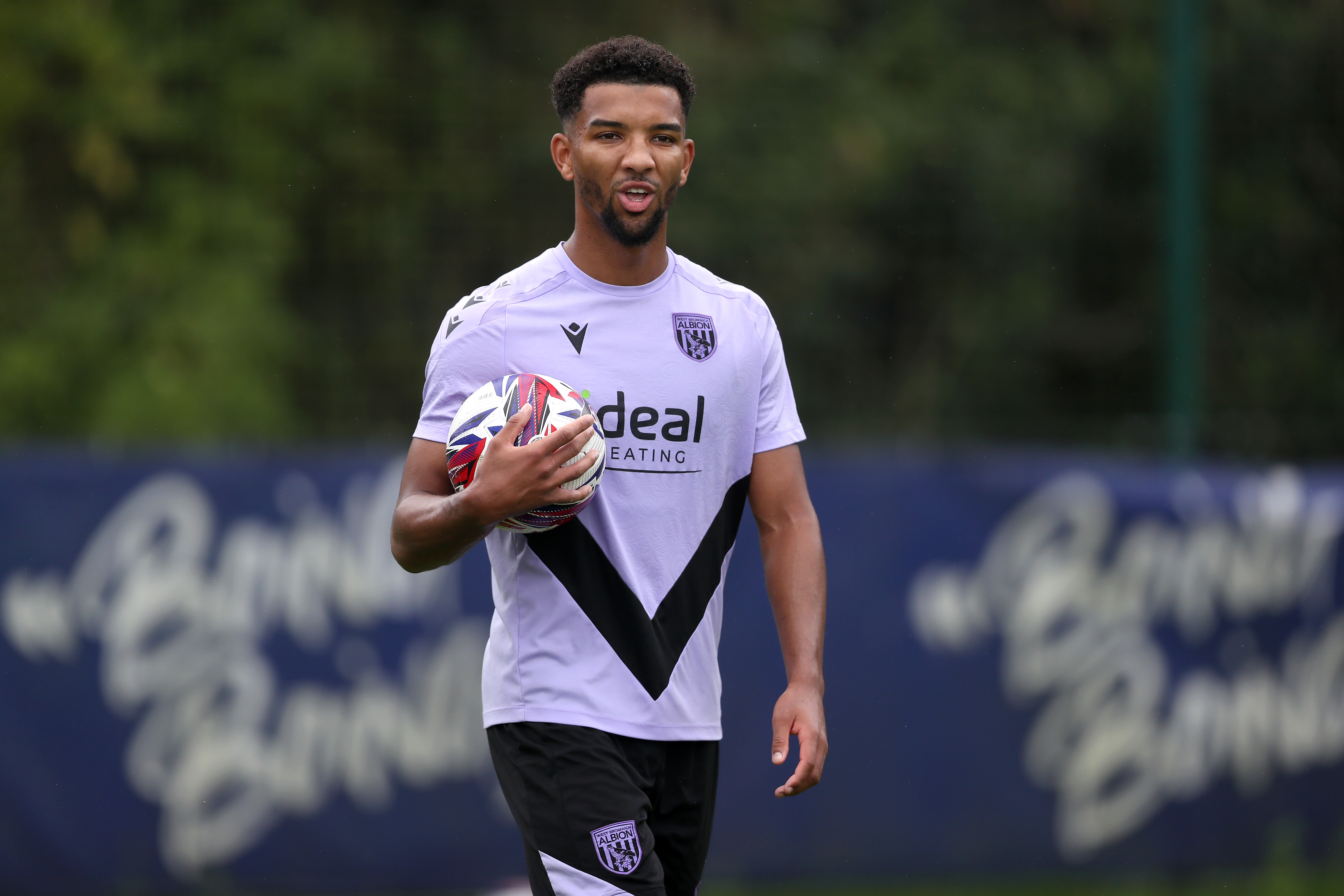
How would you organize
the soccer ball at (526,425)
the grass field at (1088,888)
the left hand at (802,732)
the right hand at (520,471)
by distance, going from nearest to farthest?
the right hand at (520,471), the soccer ball at (526,425), the left hand at (802,732), the grass field at (1088,888)

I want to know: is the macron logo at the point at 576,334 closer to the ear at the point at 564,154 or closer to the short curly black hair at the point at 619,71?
the ear at the point at 564,154

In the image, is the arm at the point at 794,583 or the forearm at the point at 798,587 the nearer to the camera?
the arm at the point at 794,583

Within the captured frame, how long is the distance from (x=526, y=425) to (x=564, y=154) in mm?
837

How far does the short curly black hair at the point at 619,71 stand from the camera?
3.85m

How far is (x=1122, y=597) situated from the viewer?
322 inches

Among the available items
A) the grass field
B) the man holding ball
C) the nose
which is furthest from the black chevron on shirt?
the grass field

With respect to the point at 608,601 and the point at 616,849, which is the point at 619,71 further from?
the point at 616,849

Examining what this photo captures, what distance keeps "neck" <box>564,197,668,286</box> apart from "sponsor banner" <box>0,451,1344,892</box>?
4013 millimetres

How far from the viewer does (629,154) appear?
3.82 metres

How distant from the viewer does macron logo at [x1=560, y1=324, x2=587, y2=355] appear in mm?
3855

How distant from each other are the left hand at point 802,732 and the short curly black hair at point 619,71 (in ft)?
4.78

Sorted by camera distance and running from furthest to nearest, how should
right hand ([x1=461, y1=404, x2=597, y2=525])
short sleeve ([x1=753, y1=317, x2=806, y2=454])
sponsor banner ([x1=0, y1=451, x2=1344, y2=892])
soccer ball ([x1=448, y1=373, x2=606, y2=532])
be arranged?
sponsor banner ([x1=0, y1=451, x2=1344, y2=892]), short sleeve ([x1=753, y1=317, x2=806, y2=454]), soccer ball ([x1=448, y1=373, x2=606, y2=532]), right hand ([x1=461, y1=404, x2=597, y2=525])

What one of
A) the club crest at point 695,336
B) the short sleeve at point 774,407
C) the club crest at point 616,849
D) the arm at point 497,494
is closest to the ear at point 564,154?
the club crest at point 695,336

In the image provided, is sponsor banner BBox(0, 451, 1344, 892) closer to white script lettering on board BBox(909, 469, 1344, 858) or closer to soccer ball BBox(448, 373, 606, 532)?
white script lettering on board BBox(909, 469, 1344, 858)
